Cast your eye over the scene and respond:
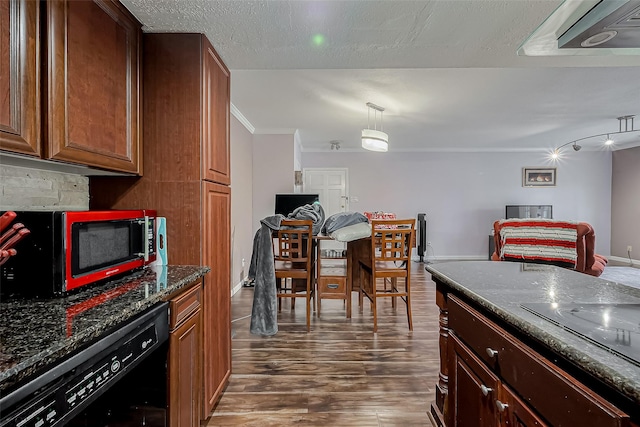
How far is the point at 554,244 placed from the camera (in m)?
3.23

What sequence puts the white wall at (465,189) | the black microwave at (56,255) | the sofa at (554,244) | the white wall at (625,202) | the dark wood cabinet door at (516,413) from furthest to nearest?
the white wall at (465,189) → the white wall at (625,202) → the sofa at (554,244) → the black microwave at (56,255) → the dark wood cabinet door at (516,413)

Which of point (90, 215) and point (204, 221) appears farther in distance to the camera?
point (204, 221)

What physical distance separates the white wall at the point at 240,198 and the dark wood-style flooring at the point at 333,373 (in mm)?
1072

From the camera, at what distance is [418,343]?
2.73 m

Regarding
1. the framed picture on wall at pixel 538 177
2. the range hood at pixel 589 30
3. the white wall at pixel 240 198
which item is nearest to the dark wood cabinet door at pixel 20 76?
the range hood at pixel 589 30

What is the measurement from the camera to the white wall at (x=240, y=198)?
411cm

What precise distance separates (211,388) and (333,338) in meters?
1.28

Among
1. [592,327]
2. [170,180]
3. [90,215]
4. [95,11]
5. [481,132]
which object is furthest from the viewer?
[481,132]

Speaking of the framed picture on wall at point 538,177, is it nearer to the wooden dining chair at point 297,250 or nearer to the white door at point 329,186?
the white door at point 329,186

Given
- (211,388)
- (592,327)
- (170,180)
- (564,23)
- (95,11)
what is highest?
(95,11)

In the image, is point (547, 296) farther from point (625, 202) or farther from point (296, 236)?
point (625, 202)

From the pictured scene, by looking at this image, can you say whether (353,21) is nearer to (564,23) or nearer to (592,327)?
(564,23)

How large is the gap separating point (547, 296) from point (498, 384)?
0.36 metres

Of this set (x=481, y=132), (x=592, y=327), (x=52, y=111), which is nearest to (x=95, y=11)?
(x=52, y=111)
